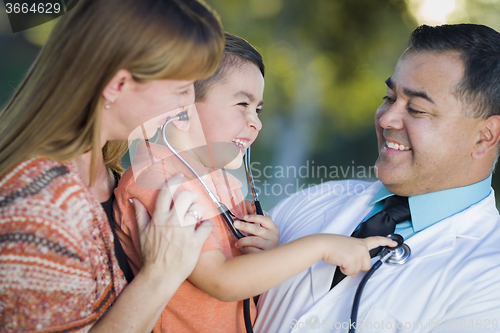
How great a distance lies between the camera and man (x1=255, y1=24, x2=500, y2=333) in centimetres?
120

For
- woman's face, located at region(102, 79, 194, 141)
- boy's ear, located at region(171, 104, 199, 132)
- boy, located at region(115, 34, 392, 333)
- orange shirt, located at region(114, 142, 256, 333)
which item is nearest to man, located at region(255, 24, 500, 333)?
boy, located at region(115, 34, 392, 333)

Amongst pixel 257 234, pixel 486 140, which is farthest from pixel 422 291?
pixel 486 140

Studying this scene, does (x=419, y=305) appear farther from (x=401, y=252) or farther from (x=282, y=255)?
(x=282, y=255)

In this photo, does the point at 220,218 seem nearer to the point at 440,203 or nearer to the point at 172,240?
the point at 172,240

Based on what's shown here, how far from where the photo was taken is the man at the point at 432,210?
3.92 ft

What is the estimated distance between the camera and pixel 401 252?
1.29 meters

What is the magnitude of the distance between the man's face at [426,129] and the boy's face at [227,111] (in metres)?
0.55

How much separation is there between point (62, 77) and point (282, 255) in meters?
0.75

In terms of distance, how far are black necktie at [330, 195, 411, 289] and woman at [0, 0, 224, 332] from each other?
2.27 feet

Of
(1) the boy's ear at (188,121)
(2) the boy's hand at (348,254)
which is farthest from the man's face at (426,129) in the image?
(1) the boy's ear at (188,121)

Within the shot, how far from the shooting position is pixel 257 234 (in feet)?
4.12

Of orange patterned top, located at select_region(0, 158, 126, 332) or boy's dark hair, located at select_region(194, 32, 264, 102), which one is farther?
boy's dark hair, located at select_region(194, 32, 264, 102)

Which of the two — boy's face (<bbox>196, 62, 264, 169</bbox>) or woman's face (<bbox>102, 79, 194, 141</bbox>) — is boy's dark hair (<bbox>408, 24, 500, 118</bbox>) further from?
woman's face (<bbox>102, 79, 194, 141</bbox>)

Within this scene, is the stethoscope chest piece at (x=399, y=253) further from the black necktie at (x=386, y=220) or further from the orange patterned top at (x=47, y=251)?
the orange patterned top at (x=47, y=251)
